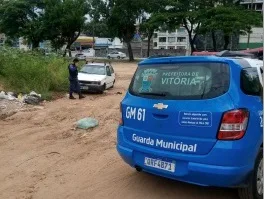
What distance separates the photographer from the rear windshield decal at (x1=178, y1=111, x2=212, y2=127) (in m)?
3.85

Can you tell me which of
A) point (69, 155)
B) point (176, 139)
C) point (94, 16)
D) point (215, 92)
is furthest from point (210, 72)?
point (94, 16)

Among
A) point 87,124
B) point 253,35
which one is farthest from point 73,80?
point 253,35

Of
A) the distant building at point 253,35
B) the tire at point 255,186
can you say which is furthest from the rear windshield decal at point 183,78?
the distant building at point 253,35

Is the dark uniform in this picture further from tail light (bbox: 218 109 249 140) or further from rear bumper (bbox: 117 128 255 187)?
tail light (bbox: 218 109 249 140)

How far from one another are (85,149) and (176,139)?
3.15 m

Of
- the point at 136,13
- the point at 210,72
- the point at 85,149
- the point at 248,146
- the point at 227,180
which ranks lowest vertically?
the point at 85,149

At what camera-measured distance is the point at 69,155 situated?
21.1 ft

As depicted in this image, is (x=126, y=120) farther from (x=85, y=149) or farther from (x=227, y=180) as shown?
(x=85, y=149)

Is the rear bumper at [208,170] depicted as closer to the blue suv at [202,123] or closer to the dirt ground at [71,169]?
the blue suv at [202,123]

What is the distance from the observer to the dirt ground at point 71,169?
15.4 ft

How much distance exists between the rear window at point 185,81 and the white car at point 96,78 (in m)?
12.1

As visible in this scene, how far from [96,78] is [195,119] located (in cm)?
1332

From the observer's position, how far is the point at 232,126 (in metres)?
3.76

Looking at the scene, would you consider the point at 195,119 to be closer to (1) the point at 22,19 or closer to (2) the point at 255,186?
(2) the point at 255,186
